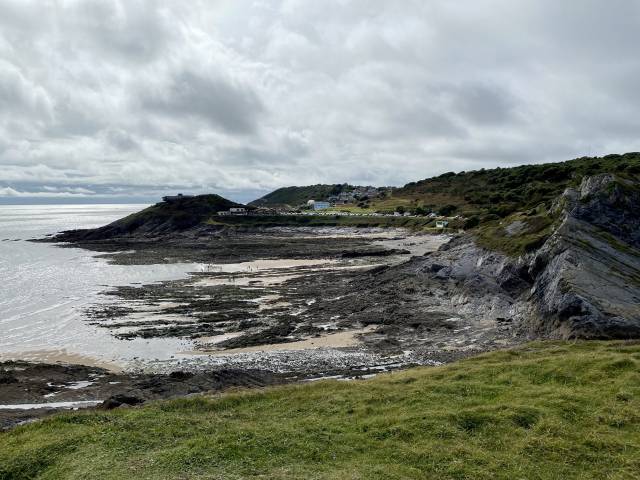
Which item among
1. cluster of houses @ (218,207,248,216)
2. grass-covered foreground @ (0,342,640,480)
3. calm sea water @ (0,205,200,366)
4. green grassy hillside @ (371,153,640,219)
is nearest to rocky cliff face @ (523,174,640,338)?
grass-covered foreground @ (0,342,640,480)

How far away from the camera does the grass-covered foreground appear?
15000 millimetres

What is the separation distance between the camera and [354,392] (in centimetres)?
A: 2186

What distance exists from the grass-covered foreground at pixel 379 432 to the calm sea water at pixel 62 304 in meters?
16.1

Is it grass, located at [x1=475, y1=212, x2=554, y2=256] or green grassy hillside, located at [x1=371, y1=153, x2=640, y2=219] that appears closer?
grass, located at [x1=475, y1=212, x2=554, y2=256]

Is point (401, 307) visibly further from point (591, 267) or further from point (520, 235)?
point (591, 267)

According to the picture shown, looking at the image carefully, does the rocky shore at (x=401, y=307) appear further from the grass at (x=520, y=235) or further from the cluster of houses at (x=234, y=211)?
the cluster of houses at (x=234, y=211)

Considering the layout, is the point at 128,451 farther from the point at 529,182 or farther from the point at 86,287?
the point at 529,182

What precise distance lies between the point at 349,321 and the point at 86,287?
38830 millimetres

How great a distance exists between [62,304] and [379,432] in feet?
151

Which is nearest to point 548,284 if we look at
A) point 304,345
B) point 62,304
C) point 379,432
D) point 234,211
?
point 304,345

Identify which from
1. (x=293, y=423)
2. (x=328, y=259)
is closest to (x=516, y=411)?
(x=293, y=423)

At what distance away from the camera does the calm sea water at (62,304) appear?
35.9m

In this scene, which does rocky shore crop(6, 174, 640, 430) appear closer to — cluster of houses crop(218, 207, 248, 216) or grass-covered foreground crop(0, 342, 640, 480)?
grass-covered foreground crop(0, 342, 640, 480)

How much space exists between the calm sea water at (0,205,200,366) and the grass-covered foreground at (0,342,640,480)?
16143 millimetres
